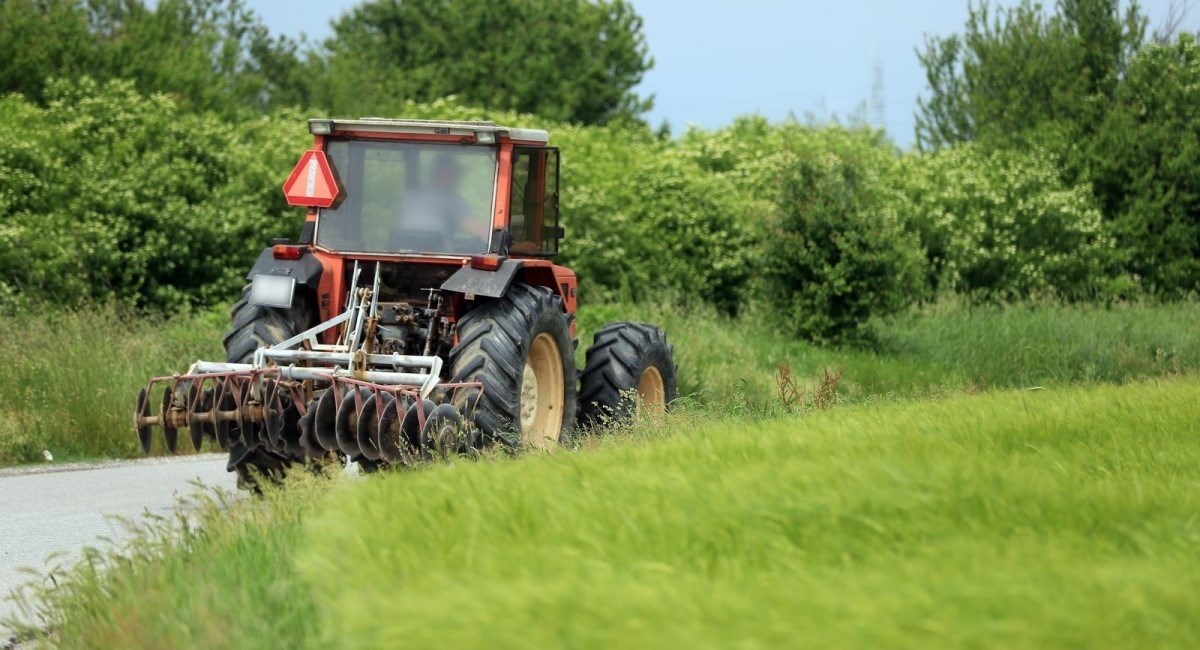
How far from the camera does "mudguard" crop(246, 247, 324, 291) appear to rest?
9992 mm

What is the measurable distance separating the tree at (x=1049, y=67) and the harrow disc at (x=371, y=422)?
26505 millimetres

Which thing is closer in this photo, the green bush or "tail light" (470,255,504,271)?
"tail light" (470,255,504,271)

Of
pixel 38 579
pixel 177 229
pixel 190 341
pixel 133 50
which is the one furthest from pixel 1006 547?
pixel 133 50

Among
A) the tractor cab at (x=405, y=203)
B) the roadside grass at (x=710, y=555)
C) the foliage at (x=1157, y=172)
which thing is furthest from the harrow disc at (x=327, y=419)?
the foliage at (x=1157, y=172)

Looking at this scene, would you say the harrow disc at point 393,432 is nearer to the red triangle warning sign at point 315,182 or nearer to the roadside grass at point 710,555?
the roadside grass at point 710,555

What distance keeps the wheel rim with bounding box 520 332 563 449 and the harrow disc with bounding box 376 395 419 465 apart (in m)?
1.60

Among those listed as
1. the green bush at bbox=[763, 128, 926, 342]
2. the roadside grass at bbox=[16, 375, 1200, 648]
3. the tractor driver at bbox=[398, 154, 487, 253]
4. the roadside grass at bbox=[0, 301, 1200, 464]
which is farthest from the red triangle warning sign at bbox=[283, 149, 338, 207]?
the green bush at bbox=[763, 128, 926, 342]

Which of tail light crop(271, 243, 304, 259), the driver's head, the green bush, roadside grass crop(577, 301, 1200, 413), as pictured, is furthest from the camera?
the green bush

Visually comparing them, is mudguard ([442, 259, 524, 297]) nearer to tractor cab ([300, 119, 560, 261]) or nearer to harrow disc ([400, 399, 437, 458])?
tractor cab ([300, 119, 560, 261])

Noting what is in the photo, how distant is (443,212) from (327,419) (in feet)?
7.21

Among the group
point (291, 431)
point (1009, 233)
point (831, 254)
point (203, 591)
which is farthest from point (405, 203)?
point (1009, 233)

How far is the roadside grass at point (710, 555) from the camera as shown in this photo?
3641 millimetres

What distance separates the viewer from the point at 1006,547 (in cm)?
438

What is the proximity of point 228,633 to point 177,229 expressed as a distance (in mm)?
18427
